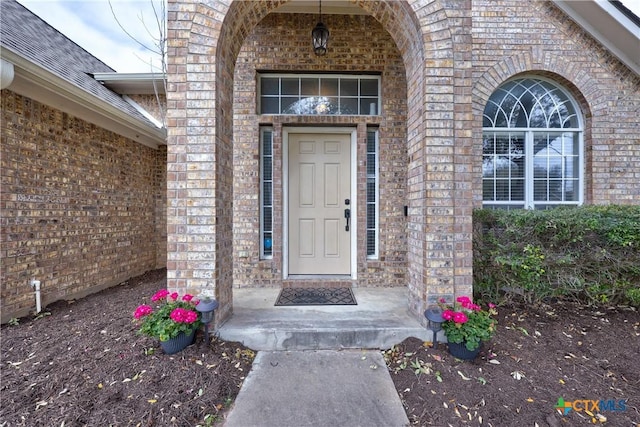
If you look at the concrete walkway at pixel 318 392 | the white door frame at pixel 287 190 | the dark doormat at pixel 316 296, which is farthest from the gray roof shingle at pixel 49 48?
the concrete walkway at pixel 318 392

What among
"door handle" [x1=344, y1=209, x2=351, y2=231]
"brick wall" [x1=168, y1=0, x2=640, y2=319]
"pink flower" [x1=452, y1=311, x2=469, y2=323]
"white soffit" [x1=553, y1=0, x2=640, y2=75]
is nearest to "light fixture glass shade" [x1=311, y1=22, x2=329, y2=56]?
"brick wall" [x1=168, y1=0, x2=640, y2=319]

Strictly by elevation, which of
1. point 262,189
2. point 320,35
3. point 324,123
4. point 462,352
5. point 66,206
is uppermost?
point 320,35

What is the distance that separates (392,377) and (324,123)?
2.95m

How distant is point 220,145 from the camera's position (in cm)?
250

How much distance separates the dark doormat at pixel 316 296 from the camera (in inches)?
124

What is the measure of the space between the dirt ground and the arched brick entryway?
545mm

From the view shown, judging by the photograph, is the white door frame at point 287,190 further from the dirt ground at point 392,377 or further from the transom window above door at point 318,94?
the dirt ground at point 392,377

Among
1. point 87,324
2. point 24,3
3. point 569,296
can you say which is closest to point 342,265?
point 569,296

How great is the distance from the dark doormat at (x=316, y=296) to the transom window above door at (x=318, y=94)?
237 centimetres

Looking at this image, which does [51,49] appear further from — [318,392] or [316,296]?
[318,392]

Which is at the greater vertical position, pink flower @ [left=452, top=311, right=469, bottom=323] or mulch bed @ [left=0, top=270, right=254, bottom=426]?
pink flower @ [left=452, top=311, right=469, bottom=323]

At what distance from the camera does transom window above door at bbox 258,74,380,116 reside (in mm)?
3887

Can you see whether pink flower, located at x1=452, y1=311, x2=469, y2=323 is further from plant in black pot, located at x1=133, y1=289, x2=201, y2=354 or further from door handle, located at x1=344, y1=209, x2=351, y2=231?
plant in black pot, located at x1=133, y1=289, x2=201, y2=354

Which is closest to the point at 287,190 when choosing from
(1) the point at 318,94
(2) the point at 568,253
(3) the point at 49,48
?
(1) the point at 318,94
